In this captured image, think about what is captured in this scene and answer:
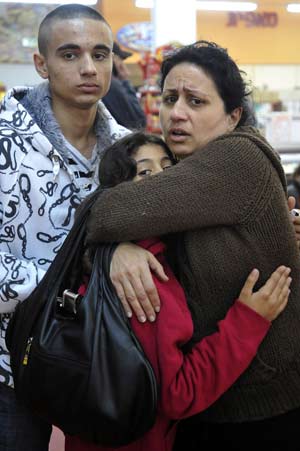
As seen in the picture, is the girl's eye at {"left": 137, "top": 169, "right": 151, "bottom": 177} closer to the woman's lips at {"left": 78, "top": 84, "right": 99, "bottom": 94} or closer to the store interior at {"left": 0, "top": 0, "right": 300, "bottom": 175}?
the woman's lips at {"left": 78, "top": 84, "right": 99, "bottom": 94}

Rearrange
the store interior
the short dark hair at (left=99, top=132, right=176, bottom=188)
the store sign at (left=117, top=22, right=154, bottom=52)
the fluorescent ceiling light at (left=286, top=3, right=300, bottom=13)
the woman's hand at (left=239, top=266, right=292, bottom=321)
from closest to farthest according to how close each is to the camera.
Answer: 1. the woman's hand at (left=239, top=266, right=292, bottom=321)
2. the short dark hair at (left=99, top=132, right=176, bottom=188)
3. the store interior
4. the store sign at (left=117, top=22, right=154, bottom=52)
5. the fluorescent ceiling light at (left=286, top=3, right=300, bottom=13)

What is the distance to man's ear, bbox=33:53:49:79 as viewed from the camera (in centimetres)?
173

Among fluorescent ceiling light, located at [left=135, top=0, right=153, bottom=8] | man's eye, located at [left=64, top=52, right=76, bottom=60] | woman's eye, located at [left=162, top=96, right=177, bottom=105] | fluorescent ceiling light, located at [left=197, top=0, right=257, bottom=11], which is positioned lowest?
woman's eye, located at [left=162, top=96, right=177, bottom=105]

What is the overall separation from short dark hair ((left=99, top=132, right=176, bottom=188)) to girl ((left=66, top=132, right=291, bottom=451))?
19cm

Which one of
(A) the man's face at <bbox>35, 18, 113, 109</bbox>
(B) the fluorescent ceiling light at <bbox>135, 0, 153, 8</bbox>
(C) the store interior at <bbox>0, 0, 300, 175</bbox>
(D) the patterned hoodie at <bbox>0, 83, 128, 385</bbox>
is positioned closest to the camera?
(D) the patterned hoodie at <bbox>0, 83, 128, 385</bbox>

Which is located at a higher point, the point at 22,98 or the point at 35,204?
the point at 22,98

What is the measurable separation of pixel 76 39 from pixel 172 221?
73 centimetres

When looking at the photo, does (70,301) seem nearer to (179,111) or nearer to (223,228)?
(223,228)

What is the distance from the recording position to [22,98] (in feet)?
5.73

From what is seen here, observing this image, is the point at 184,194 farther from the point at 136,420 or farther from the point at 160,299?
the point at 136,420

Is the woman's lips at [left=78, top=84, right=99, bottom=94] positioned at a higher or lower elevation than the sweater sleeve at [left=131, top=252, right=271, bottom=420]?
higher

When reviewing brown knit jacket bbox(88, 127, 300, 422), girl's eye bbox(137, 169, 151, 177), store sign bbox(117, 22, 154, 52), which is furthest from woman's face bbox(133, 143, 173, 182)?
store sign bbox(117, 22, 154, 52)

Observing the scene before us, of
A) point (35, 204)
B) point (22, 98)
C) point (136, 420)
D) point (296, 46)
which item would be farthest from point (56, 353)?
point (296, 46)

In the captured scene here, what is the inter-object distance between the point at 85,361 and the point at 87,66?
876mm
